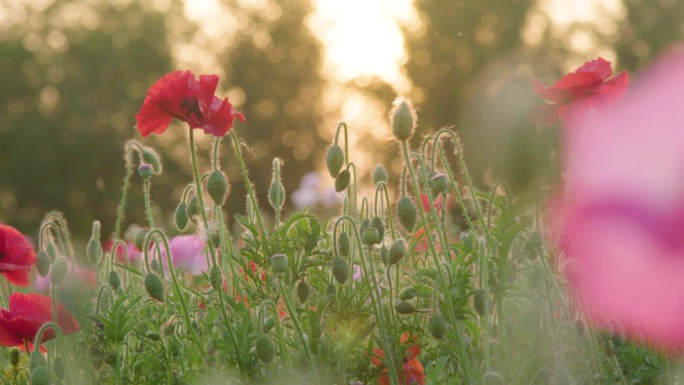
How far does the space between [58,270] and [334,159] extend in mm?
666

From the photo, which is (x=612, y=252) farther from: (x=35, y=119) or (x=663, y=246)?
(x=35, y=119)

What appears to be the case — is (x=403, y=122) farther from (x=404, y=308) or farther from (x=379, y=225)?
(x=404, y=308)

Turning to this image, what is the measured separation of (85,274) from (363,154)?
22.0 m

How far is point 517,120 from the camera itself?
5.50ft

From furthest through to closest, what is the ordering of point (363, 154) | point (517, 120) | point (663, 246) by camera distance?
1. point (363, 154)
2. point (517, 120)
3. point (663, 246)

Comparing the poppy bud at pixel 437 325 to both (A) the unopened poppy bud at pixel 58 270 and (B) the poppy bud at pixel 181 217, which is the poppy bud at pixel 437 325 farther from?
(A) the unopened poppy bud at pixel 58 270

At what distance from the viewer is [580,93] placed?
2254mm

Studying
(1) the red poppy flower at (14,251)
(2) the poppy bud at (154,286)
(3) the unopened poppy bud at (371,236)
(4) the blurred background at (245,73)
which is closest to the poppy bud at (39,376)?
(2) the poppy bud at (154,286)

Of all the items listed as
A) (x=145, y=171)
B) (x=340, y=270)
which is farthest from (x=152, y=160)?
(x=340, y=270)

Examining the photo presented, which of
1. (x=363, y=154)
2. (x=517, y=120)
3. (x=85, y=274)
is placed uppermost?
(x=363, y=154)

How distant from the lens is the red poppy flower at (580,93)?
224 centimetres

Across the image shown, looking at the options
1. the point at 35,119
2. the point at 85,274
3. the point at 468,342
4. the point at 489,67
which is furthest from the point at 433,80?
the point at 468,342

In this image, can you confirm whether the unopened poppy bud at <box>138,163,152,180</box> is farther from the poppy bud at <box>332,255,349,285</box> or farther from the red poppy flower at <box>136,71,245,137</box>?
the poppy bud at <box>332,255,349,285</box>

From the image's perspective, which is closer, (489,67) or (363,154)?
(489,67)
